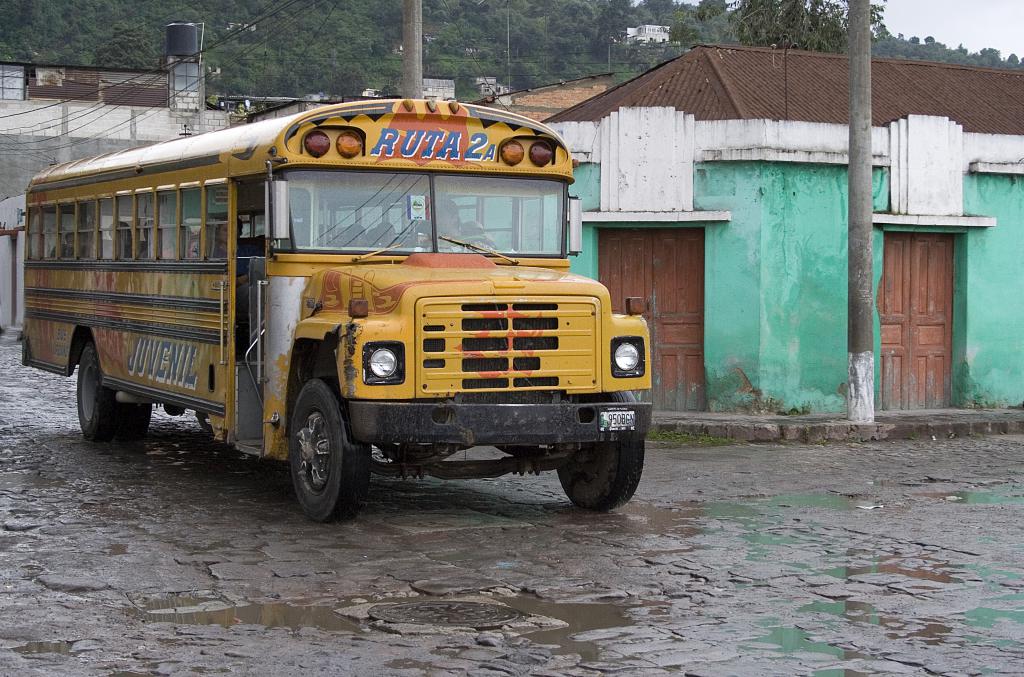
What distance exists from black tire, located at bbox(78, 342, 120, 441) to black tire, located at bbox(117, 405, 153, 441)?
92 millimetres

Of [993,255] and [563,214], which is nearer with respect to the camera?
[563,214]

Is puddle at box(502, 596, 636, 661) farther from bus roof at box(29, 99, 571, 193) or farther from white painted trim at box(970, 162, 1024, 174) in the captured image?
white painted trim at box(970, 162, 1024, 174)

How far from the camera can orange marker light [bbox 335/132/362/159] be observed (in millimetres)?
9870

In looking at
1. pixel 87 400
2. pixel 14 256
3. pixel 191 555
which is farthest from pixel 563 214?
pixel 14 256

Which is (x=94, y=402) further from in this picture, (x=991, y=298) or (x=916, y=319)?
(x=991, y=298)

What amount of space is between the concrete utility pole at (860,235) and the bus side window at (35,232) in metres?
8.48

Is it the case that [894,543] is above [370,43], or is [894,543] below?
below

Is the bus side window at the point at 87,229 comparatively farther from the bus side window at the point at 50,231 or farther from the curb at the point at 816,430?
the curb at the point at 816,430

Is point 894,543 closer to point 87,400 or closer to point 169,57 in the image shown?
point 87,400

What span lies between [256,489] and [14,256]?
3122cm

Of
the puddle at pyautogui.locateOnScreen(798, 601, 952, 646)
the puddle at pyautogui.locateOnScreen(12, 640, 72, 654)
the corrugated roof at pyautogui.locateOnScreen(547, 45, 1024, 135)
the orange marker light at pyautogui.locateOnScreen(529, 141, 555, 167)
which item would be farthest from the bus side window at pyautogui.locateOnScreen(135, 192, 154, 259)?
the puddle at pyautogui.locateOnScreen(798, 601, 952, 646)

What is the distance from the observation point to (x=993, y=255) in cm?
1730

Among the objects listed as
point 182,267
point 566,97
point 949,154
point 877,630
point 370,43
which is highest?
point 370,43

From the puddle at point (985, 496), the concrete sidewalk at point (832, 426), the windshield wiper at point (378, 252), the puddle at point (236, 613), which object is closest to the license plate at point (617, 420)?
the windshield wiper at point (378, 252)
